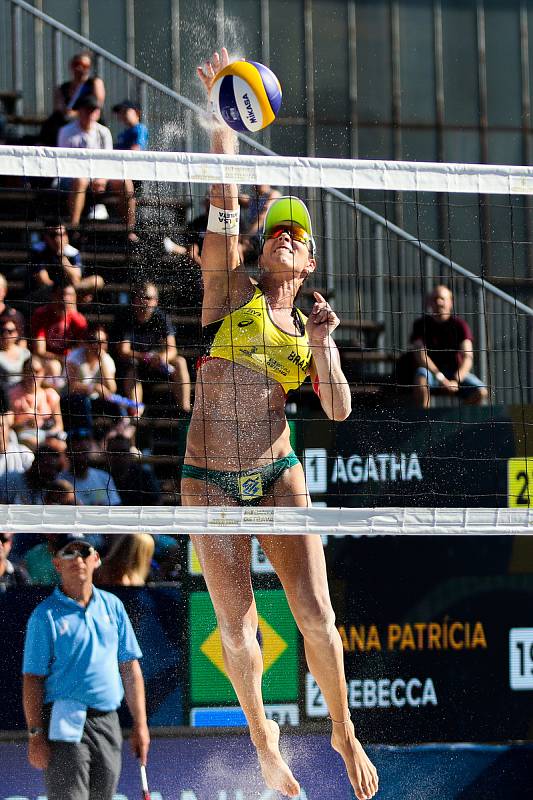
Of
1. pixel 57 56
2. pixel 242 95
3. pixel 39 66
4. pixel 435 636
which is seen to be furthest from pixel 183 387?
pixel 39 66

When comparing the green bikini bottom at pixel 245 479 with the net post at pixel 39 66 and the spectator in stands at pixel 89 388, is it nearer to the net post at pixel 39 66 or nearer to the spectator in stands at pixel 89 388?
the spectator in stands at pixel 89 388

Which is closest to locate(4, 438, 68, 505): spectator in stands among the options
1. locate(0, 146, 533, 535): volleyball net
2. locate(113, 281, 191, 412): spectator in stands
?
locate(0, 146, 533, 535): volleyball net

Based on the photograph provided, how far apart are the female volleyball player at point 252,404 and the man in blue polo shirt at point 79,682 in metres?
0.63

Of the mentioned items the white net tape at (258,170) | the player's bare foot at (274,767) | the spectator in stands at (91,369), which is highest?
the white net tape at (258,170)

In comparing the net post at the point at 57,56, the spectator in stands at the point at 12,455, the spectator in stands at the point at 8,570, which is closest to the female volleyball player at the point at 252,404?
the spectator in stands at the point at 8,570

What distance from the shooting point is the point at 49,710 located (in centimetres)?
599

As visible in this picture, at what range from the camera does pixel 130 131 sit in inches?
322

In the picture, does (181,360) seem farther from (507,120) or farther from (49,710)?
(507,120)

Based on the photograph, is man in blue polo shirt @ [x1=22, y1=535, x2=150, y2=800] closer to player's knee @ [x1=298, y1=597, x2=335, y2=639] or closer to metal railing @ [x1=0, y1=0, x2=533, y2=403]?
player's knee @ [x1=298, y1=597, x2=335, y2=639]

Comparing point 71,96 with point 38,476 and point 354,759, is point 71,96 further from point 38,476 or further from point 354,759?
point 354,759

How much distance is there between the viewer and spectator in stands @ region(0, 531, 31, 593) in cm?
596

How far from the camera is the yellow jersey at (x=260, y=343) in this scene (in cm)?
544

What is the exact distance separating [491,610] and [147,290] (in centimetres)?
272

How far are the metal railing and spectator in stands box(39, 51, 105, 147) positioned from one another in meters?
0.42
